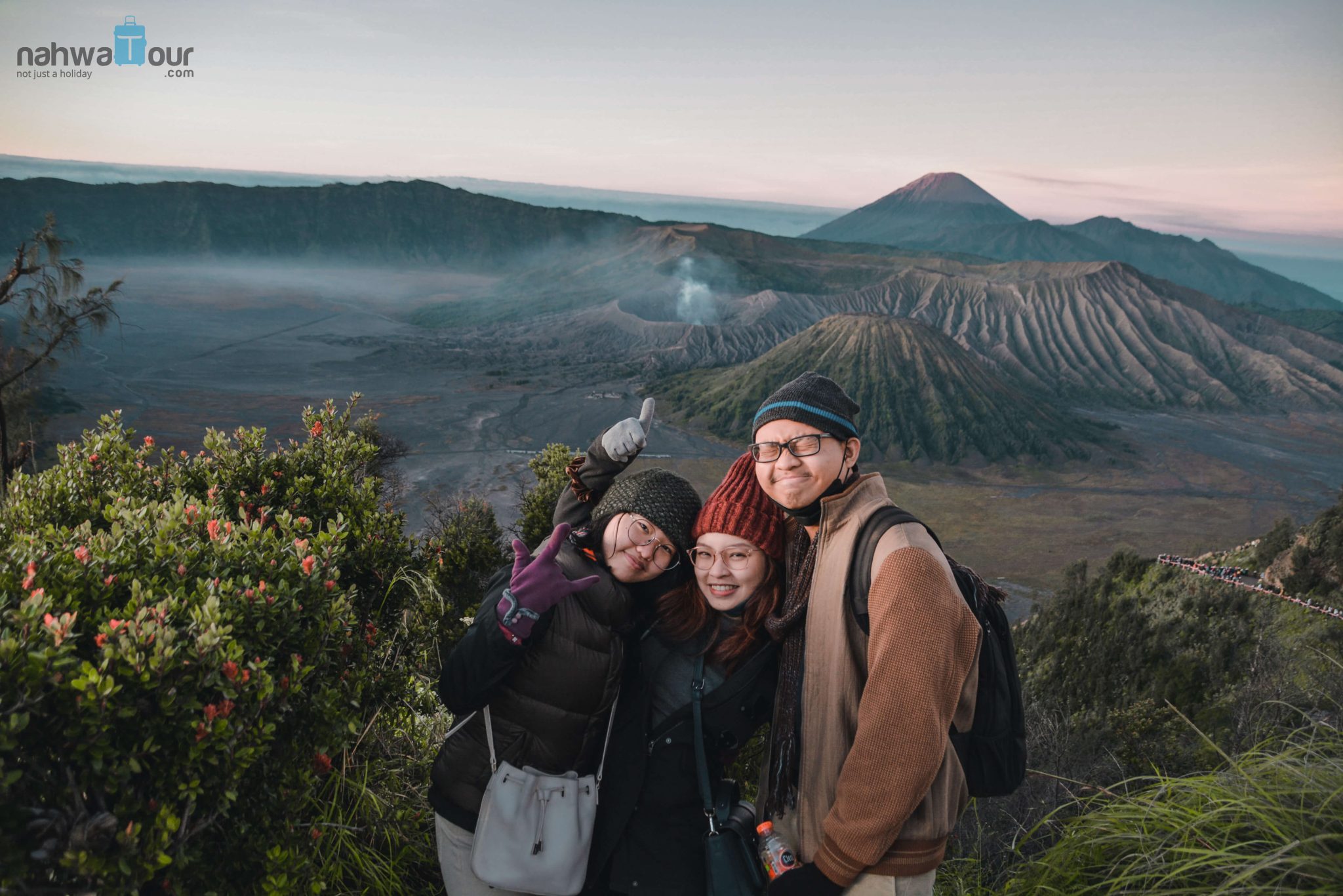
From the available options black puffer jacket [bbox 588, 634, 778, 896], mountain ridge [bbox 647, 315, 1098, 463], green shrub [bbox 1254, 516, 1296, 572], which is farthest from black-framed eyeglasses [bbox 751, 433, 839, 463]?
mountain ridge [bbox 647, 315, 1098, 463]

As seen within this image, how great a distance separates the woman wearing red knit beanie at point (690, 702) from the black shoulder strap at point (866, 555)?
0.39 metres

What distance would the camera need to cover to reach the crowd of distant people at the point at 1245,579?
53.3 ft

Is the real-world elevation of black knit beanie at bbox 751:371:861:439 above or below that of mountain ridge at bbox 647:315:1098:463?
above

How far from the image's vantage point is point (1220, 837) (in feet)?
6.36

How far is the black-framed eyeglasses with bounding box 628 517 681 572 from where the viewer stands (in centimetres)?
237

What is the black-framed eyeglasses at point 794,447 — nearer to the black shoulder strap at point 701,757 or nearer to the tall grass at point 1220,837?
the black shoulder strap at point 701,757

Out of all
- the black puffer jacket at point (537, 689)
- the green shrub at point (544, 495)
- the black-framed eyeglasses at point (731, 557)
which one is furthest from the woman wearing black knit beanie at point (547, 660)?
the green shrub at point (544, 495)

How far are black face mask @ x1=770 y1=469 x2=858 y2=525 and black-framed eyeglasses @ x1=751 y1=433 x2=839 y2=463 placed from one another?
114 millimetres

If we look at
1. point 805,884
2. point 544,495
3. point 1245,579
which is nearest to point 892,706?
point 805,884

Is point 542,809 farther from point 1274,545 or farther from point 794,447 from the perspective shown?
point 1274,545

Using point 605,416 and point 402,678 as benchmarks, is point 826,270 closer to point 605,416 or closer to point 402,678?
point 605,416

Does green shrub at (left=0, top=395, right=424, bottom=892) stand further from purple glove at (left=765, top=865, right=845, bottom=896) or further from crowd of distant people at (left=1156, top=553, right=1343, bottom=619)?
crowd of distant people at (left=1156, top=553, right=1343, bottom=619)

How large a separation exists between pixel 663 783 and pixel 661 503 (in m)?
0.80

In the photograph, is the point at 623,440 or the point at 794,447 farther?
the point at 623,440
